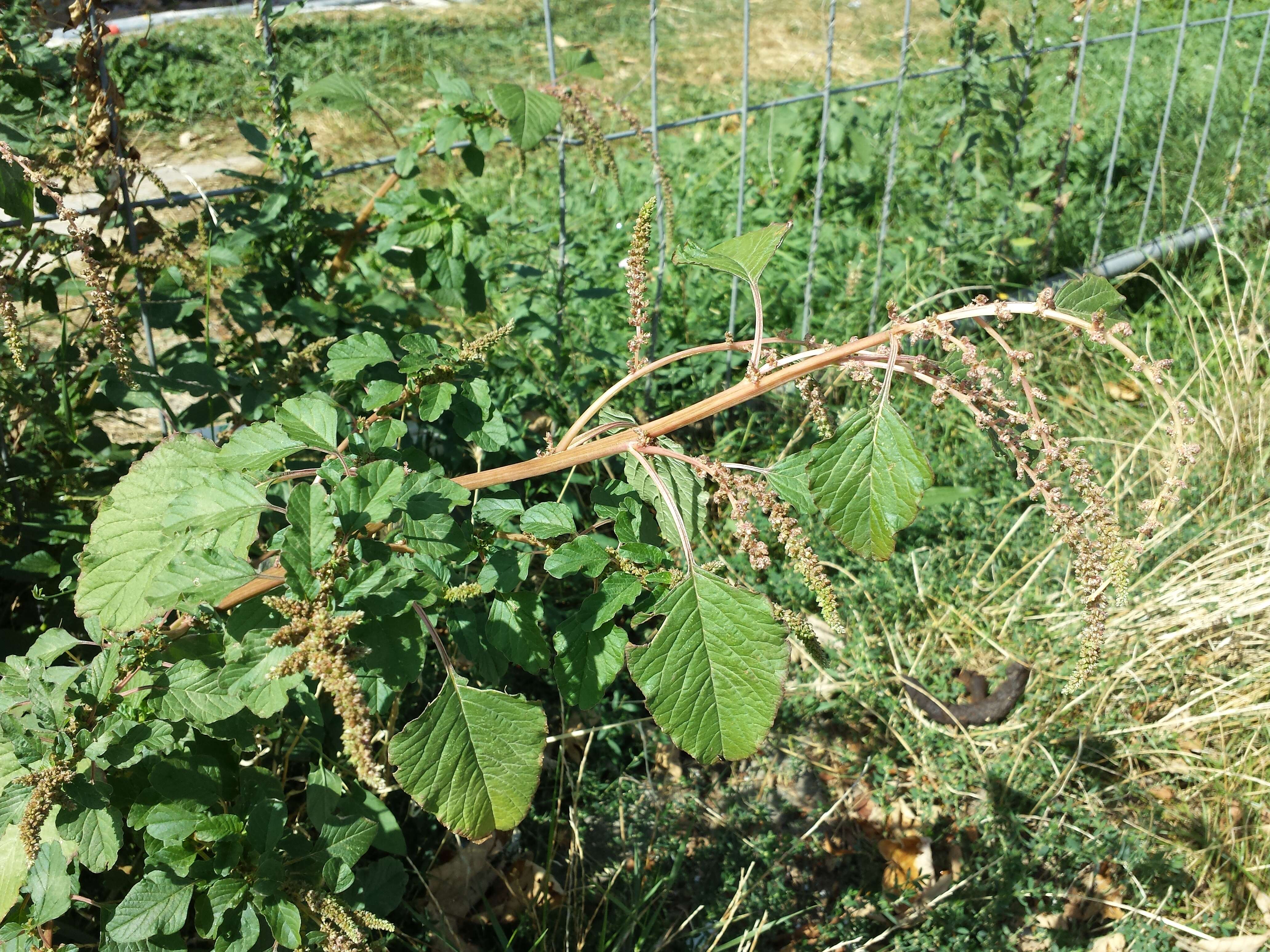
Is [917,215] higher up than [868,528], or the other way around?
[868,528]

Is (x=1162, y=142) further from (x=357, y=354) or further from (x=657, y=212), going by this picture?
(x=357, y=354)

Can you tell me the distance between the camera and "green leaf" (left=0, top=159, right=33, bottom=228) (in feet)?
5.04

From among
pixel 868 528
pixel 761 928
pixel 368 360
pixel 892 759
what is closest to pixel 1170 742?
pixel 892 759

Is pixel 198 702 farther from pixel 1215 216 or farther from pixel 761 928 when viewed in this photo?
pixel 1215 216

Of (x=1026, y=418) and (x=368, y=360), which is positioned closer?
(x=1026, y=418)

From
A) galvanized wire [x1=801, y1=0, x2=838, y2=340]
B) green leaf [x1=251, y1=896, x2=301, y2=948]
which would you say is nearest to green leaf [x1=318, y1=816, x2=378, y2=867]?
green leaf [x1=251, y1=896, x2=301, y2=948]

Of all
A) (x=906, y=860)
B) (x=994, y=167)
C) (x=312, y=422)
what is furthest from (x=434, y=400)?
(x=994, y=167)

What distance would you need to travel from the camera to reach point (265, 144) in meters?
2.33

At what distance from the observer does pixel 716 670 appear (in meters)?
1.34

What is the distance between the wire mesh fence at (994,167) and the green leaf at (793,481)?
4.36 ft

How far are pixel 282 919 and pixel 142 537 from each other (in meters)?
0.57

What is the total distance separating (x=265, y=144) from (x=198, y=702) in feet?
4.74

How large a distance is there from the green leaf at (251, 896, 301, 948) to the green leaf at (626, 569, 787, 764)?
0.59 m

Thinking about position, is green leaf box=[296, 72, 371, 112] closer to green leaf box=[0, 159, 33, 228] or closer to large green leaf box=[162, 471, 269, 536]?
green leaf box=[0, 159, 33, 228]
